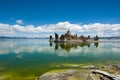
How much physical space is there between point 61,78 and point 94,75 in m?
5.27

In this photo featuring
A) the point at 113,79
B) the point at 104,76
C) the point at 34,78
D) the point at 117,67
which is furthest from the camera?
the point at 117,67

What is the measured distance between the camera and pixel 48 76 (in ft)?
80.0

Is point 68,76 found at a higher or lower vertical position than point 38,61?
higher

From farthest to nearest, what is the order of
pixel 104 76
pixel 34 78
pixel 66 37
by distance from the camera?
pixel 66 37
pixel 34 78
pixel 104 76

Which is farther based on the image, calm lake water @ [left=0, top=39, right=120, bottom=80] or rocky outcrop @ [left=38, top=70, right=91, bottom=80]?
calm lake water @ [left=0, top=39, right=120, bottom=80]

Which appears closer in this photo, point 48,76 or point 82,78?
point 82,78

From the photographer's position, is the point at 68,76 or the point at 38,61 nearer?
the point at 68,76

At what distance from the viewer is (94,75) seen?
78.4 ft

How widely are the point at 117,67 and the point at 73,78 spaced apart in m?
10.7

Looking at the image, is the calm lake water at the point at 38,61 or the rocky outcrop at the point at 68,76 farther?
the calm lake water at the point at 38,61

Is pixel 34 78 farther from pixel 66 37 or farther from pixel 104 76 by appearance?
pixel 66 37

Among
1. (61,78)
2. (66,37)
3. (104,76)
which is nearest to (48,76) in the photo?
(61,78)

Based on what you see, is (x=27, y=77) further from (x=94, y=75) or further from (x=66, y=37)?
(x=66, y=37)

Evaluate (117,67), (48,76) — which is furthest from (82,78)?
(117,67)
